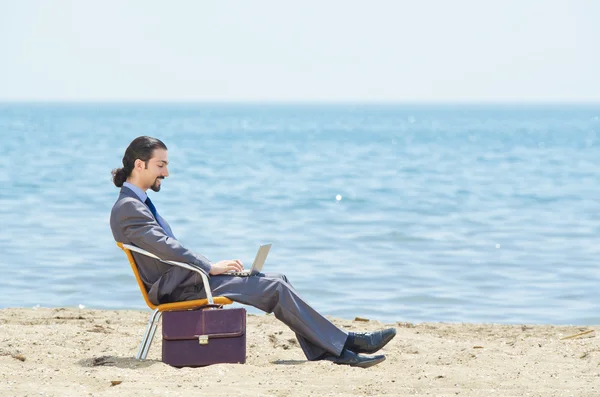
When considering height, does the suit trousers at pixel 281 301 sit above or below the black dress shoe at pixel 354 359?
above

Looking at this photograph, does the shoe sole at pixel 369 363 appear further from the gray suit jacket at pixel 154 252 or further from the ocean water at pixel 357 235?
the ocean water at pixel 357 235

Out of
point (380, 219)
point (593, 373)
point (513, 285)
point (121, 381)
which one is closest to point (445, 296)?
point (513, 285)

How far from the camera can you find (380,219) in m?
16.4

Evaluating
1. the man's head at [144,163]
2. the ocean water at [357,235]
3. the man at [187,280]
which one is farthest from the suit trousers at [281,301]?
the ocean water at [357,235]

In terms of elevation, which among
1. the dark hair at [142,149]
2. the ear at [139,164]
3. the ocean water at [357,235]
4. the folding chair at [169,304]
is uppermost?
the dark hair at [142,149]

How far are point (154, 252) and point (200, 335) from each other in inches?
19.6

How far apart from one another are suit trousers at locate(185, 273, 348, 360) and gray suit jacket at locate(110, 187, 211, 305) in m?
0.09

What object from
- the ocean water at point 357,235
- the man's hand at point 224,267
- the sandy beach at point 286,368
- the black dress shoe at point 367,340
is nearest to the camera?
the sandy beach at point 286,368

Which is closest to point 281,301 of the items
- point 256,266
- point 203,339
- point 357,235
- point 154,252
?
point 256,266

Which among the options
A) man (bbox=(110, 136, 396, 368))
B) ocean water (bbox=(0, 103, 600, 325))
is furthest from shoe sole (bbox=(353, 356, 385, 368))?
ocean water (bbox=(0, 103, 600, 325))

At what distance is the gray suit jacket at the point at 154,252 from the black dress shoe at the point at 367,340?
88 centimetres

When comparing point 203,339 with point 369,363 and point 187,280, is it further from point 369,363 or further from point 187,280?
point 369,363

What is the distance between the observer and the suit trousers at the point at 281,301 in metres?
5.33

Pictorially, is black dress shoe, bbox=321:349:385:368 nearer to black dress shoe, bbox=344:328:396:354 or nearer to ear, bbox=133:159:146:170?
black dress shoe, bbox=344:328:396:354
